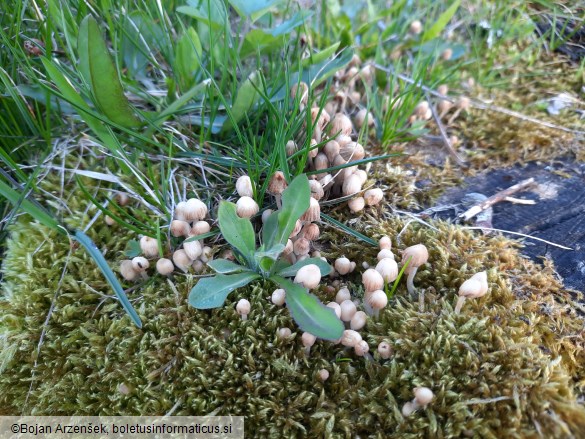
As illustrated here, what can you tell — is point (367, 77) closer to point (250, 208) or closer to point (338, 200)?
point (338, 200)

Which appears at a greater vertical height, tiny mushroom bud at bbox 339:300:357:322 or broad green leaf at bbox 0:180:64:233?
broad green leaf at bbox 0:180:64:233

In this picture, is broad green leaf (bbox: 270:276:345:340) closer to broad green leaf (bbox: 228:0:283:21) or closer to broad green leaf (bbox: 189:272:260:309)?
broad green leaf (bbox: 189:272:260:309)

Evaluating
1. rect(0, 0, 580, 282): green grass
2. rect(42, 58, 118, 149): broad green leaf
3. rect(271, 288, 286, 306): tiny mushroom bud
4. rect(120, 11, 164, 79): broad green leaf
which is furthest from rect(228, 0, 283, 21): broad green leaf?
rect(271, 288, 286, 306): tiny mushroom bud

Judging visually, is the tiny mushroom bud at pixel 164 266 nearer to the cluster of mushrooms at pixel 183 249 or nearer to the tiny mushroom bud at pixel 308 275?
the cluster of mushrooms at pixel 183 249

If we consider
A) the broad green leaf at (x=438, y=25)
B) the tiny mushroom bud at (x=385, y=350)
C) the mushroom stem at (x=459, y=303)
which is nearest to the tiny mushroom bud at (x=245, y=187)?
the tiny mushroom bud at (x=385, y=350)

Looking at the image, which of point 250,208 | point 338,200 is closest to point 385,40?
point 338,200

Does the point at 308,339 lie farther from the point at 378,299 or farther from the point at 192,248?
the point at 192,248
